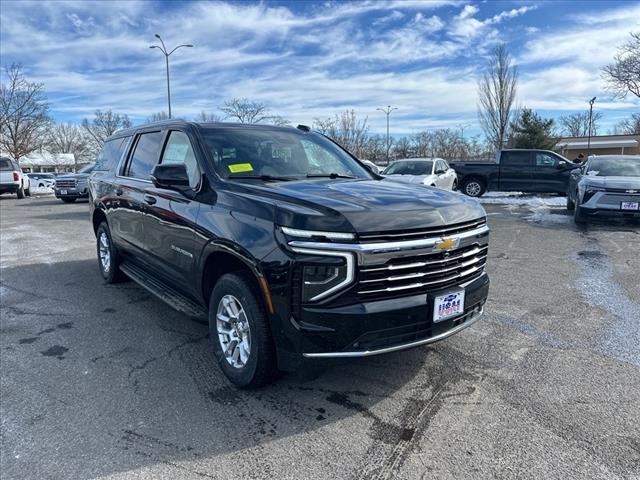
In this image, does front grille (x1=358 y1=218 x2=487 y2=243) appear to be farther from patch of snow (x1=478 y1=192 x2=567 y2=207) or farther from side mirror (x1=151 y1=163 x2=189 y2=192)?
patch of snow (x1=478 y1=192 x2=567 y2=207)

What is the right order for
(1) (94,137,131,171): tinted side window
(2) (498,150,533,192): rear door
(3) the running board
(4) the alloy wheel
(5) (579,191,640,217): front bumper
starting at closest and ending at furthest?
(4) the alloy wheel < (3) the running board < (1) (94,137,131,171): tinted side window < (5) (579,191,640,217): front bumper < (2) (498,150,533,192): rear door

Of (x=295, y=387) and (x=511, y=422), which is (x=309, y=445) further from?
(x=511, y=422)

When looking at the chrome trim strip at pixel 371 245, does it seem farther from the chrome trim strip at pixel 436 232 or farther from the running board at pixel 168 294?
the running board at pixel 168 294

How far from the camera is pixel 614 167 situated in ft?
35.7

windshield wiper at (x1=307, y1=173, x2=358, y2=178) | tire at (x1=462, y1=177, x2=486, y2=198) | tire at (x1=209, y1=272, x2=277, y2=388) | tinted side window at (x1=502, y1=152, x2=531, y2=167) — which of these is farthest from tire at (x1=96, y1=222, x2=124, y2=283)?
tinted side window at (x1=502, y1=152, x2=531, y2=167)

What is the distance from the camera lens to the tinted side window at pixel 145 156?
184 inches

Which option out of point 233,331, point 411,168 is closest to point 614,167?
point 411,168

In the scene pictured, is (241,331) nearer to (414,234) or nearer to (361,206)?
(361,206)

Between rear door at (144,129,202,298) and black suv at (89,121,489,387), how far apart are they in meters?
0.02

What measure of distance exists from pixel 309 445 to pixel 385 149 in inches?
2073

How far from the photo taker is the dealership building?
2051 inches

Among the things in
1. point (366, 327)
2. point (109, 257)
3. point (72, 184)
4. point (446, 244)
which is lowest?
point (109, 257)

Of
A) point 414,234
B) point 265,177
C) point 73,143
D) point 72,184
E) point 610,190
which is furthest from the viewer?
point 73,143

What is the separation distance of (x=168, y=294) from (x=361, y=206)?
7.57 ft
